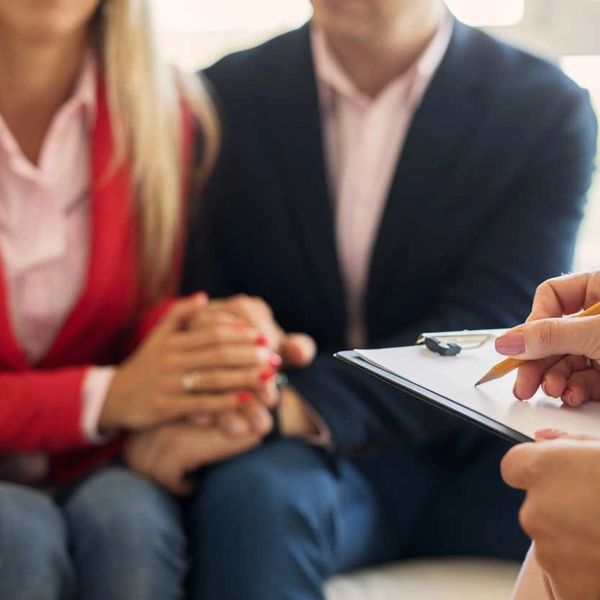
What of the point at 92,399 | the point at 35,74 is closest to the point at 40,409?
the point at 92,399

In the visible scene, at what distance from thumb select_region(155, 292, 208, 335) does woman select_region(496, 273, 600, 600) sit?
0.50 metres

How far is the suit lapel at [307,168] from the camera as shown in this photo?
3.30ft

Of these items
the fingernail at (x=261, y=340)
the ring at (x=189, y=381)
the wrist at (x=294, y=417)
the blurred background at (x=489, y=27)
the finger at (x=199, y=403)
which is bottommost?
the wrist at (x=294, y=417)

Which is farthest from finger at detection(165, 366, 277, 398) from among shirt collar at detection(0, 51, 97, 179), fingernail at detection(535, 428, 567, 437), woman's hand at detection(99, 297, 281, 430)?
fingernail at detection(535, 428, 567, 437)

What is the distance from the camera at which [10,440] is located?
925mm

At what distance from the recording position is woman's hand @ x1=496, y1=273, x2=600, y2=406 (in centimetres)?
48

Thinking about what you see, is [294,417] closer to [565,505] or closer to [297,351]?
[297,351]

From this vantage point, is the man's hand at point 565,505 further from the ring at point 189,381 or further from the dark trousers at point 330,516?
the ring at point 189,381

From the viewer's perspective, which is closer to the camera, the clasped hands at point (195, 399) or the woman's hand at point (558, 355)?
the woman's hand at point (558, 355)

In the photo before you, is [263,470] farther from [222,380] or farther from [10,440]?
[10,440]

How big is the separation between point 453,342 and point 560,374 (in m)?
0.07

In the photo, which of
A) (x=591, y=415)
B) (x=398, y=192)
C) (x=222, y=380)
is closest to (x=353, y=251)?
(x=398, y=192)

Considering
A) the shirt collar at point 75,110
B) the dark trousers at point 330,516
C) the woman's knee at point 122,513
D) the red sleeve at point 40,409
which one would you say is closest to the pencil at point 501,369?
the dark trousers at point 330,516

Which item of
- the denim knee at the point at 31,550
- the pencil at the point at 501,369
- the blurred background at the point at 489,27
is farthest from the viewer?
the blurred background at the point at 489,27
